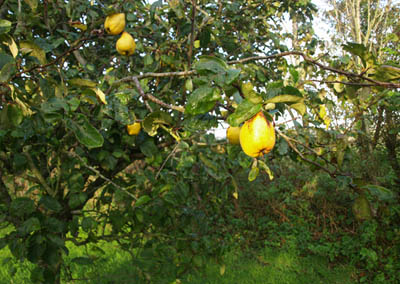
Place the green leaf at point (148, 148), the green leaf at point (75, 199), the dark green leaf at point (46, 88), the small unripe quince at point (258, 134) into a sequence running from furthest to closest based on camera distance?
1. the green leaf at point (148, 148)
2. the green leaf at point (75, 199)
3. the dark green leaf at point (46, 88)
4. the small unripe quince at point (258, 134)

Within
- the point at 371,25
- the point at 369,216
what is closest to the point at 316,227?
the point at 369,216

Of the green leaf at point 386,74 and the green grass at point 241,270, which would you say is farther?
the green grass at point 241,270

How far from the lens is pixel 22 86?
4.55 ft

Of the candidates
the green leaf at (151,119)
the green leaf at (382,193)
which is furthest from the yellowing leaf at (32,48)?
the green leaf at (382,193)

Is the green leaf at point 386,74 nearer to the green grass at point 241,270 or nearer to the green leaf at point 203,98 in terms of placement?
the green leaf at point 203,98

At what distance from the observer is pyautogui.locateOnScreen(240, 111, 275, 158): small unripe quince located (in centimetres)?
74

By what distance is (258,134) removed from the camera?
74 centimetres

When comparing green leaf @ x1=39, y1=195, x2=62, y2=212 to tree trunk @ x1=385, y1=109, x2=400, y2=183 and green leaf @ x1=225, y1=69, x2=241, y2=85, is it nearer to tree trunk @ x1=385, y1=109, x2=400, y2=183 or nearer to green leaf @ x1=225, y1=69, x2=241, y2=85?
green leaf @ x1=225, y1=69, x2=241, y2=85

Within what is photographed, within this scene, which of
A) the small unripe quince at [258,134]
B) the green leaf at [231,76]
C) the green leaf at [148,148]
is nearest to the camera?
the green leaf at [231,76]

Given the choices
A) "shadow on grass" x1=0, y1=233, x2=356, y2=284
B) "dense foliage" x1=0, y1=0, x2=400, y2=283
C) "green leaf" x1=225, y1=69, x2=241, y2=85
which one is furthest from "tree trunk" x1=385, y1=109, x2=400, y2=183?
"green leaf" x1=225, y1=69, x2=241, y2=85

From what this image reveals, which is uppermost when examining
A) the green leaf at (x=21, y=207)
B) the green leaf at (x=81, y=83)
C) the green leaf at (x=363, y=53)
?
the green leaf at (x=81, y=83)

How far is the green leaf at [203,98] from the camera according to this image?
656 millimetres

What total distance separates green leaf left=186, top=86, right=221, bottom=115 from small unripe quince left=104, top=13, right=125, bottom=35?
1123 millimetres

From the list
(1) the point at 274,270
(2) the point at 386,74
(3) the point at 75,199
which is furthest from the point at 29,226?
(1) the point at 274,270
